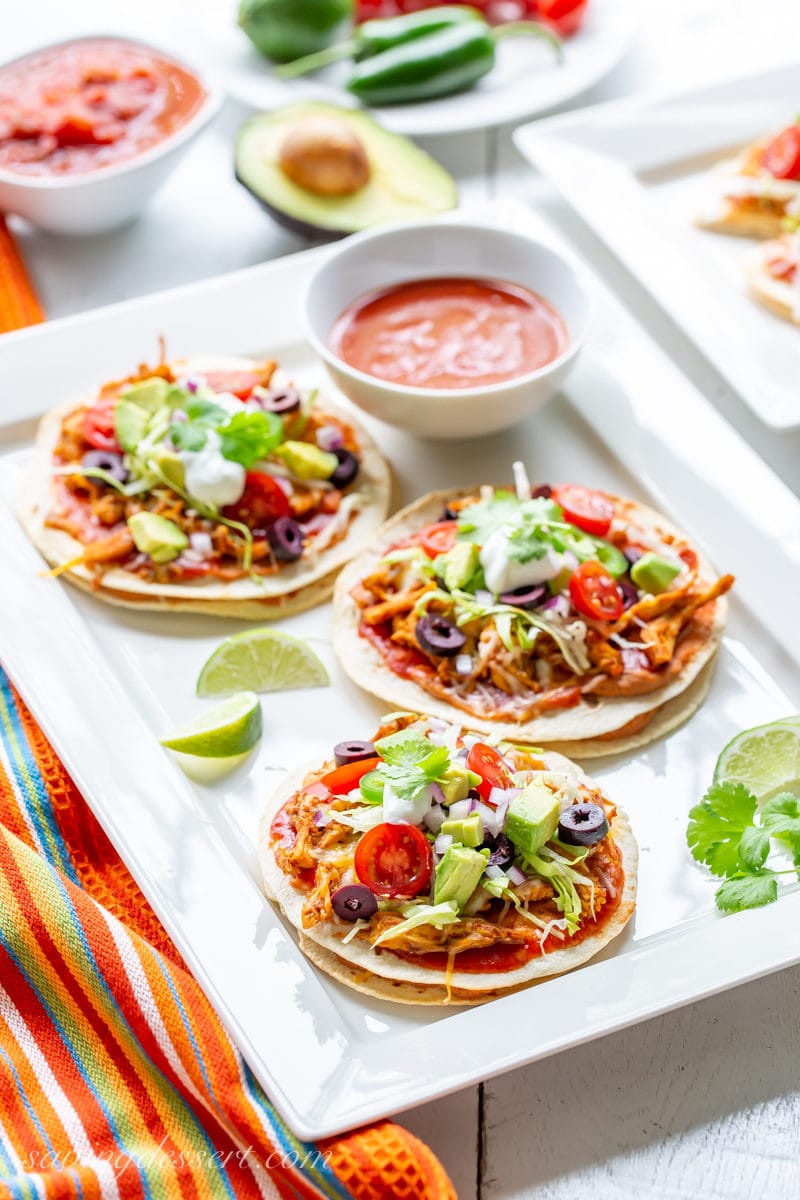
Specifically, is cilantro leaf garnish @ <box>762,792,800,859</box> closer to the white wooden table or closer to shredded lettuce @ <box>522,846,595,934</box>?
the white wooden table

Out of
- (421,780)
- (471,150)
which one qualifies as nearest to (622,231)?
(471,150)

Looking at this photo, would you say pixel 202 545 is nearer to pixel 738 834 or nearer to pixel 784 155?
pixel 738 834

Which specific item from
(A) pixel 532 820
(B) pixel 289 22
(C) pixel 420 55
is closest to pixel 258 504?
(A) pixel 532 820

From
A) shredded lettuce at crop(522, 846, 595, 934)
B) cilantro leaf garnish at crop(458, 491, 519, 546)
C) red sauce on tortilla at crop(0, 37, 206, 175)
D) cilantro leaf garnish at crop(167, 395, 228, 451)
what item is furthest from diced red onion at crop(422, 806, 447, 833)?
red sauce on tortilla at crop(0, 37, 206, 175)

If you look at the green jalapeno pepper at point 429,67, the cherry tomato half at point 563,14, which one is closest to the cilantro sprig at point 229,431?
the green jalapeno pepper at point 429,67

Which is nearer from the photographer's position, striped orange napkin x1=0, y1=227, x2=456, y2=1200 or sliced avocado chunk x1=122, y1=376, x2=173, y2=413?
striped orange napkin x1=0, y1=227, x2=456, y2=1200
